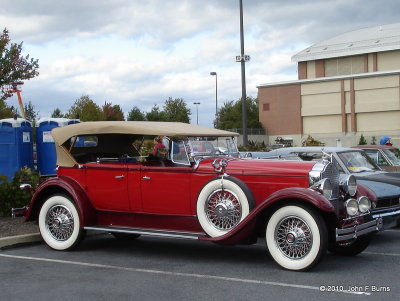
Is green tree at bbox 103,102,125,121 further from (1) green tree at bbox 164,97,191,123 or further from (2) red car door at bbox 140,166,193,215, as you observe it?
(2) red car door at bbox 140,166,193,215

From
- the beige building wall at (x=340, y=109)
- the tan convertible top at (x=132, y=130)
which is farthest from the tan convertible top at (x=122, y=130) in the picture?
the beige building wall at (x=340, y=109)

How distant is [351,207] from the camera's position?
21.5ft

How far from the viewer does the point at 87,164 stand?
7883 millimetres

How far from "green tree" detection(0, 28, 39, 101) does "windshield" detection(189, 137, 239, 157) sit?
915cm

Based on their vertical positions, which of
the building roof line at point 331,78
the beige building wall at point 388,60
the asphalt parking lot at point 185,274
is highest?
the beige building wall at point 388,60

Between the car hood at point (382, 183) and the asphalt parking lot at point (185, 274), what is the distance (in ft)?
2.54

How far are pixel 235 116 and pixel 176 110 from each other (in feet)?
63.8

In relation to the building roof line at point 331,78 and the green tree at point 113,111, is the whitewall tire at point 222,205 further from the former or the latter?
the building roof line at point 331,78

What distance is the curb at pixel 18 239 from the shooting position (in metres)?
8.03

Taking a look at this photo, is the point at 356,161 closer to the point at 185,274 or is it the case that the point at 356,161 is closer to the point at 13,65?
the point at 185,274

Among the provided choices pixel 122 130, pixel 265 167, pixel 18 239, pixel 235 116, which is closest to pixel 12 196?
pixel 18 239

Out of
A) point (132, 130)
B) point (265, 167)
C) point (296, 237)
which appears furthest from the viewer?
point (132, 130)

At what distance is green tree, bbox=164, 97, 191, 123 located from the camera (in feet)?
172

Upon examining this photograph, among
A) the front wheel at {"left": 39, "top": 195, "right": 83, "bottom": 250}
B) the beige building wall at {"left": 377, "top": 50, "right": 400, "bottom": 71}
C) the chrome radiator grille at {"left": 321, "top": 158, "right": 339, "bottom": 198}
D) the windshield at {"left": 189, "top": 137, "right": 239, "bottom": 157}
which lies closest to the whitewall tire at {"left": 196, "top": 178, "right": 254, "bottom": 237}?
the windshield at {"left": 189, "top": 137, "right": 239, "bottom": 157}
